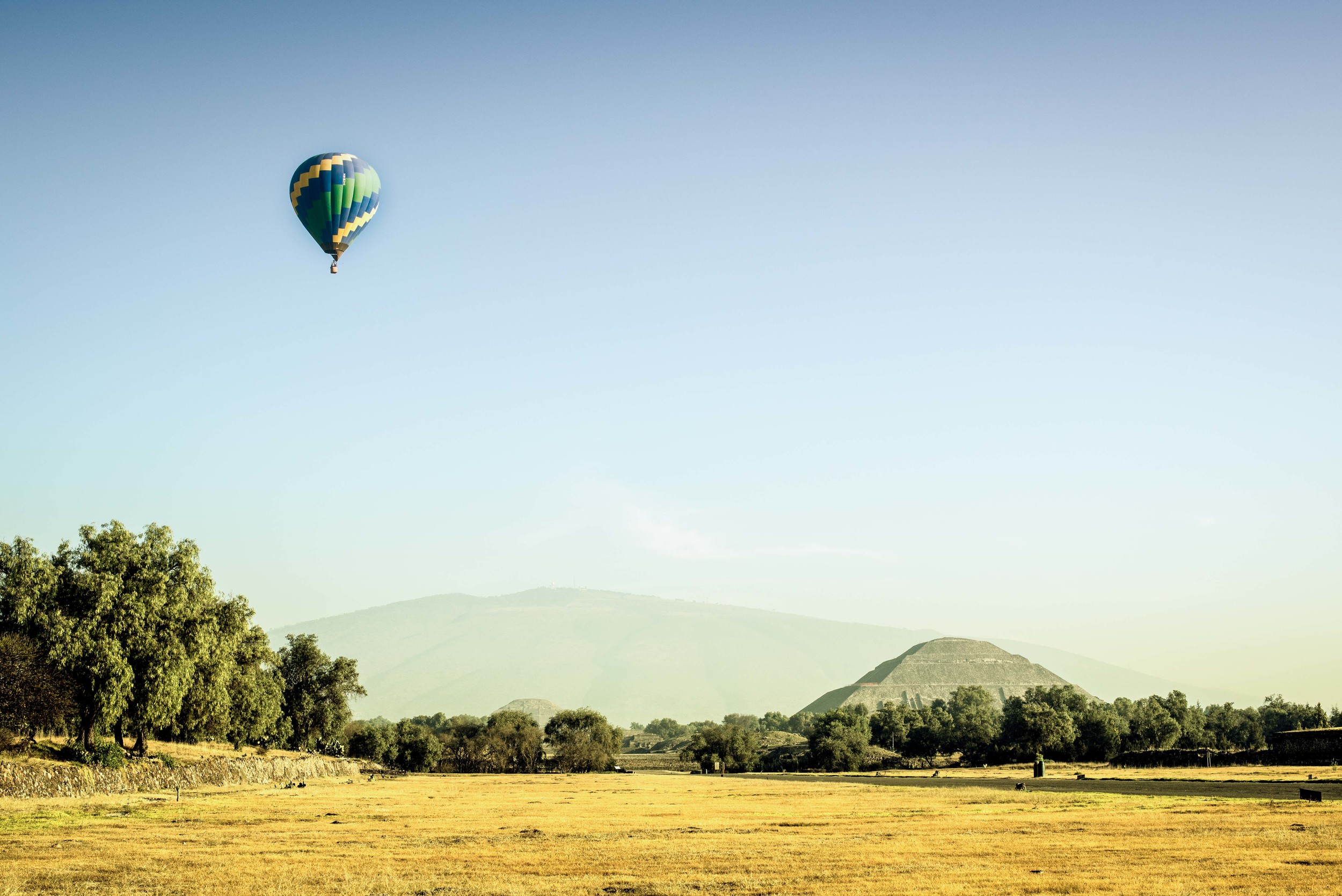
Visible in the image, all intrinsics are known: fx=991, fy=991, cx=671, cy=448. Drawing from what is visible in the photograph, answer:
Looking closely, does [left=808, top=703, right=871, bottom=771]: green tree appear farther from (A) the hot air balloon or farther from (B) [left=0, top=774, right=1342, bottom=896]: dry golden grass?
(A) the hot air balloon

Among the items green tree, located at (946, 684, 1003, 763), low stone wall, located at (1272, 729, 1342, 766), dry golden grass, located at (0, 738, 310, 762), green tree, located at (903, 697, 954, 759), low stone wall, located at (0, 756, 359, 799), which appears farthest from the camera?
green tree, located at (903, 697, 954, 759)

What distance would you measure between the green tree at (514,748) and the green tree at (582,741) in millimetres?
3013

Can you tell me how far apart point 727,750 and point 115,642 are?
10797 centimetres

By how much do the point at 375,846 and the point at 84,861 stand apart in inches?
335

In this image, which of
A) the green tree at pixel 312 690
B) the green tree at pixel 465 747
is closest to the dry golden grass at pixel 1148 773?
the green tree at pixel 465 747

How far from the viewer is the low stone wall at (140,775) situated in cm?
5009

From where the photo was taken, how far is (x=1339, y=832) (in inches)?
1217

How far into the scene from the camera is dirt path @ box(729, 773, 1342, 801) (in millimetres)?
51562

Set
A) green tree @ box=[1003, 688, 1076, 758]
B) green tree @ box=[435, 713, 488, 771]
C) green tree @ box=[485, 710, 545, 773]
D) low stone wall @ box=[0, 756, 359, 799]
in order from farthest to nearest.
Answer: green tree @ box=[435, 713, 488, 771], green tree @ box=[485, 710, 545, 773], green tree @ box=[1003, 688, 1076, 758], low stone wall @ box=[0, 756, 359, 799]

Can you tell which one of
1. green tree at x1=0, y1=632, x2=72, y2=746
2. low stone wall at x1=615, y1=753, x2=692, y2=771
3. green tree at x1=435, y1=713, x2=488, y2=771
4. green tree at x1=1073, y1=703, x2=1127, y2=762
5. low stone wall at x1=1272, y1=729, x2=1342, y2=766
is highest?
green tree at x1=0, y1=632, x2=72, y2=746

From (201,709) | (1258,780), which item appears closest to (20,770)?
(201,709)

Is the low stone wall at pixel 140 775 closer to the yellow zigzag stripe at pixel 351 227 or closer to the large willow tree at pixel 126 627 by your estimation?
the large willow tree at pixel 126 627

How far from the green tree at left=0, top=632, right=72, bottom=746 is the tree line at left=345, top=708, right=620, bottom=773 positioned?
84.4m

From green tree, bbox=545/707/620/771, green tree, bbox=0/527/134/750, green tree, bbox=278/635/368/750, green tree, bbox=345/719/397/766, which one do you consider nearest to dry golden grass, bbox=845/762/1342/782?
green tree, bbox=545/707/620/771
